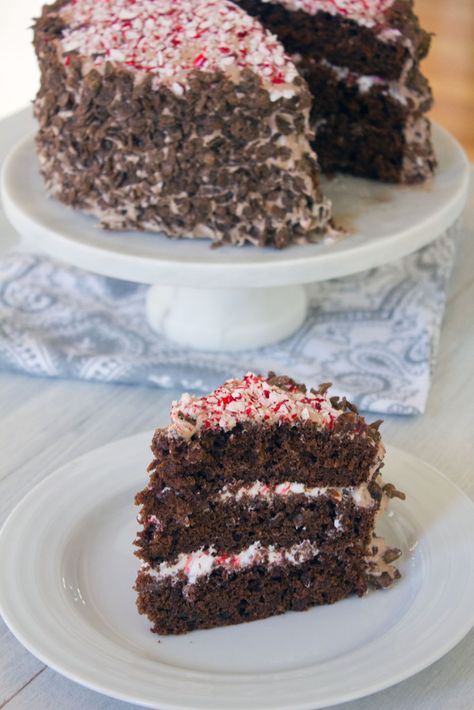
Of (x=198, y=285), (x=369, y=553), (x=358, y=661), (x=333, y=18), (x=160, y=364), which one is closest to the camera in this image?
Answer: (x=358, y=661)

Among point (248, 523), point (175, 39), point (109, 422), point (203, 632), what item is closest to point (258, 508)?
point (248, 523)

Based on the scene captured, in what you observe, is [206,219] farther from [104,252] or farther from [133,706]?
[133,706]

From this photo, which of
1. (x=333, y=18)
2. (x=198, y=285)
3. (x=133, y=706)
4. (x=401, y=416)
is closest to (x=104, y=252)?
(x=198, y=285)

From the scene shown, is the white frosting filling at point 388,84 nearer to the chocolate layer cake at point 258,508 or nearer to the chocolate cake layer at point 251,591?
the chocolate layer cake at point 258,508

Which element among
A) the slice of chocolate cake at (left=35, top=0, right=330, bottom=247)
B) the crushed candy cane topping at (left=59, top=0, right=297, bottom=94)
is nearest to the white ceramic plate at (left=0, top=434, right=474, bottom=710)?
the slice of chocolate cake at (left=35, top=0, right=330, bottom=247)

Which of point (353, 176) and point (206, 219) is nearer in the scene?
point (206, 219)

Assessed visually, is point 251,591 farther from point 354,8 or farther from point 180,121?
point 354,8
